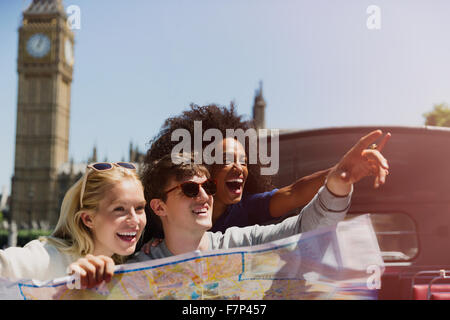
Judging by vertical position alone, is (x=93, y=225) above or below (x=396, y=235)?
above

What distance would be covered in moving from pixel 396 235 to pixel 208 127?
5.66 ft

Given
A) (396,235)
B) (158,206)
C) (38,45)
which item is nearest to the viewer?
(158,206)

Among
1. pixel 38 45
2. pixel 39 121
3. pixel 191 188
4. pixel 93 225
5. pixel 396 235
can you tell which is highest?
pixel 38 45

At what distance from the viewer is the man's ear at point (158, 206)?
154 centimetres

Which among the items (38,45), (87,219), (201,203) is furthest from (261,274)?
(38,45)

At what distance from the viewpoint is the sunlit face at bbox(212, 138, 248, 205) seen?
1.64 m

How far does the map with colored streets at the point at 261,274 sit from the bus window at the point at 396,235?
1.29 meters

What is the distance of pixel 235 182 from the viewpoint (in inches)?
65.6

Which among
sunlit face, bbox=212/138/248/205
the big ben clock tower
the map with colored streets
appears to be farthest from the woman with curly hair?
the big ben clock tower

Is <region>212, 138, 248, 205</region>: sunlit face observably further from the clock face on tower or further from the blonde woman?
the clock face on tower

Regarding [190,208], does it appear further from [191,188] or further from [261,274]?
[261,274]

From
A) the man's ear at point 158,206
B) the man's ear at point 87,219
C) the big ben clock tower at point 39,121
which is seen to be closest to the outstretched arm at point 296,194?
the man's ear at point 158,206
